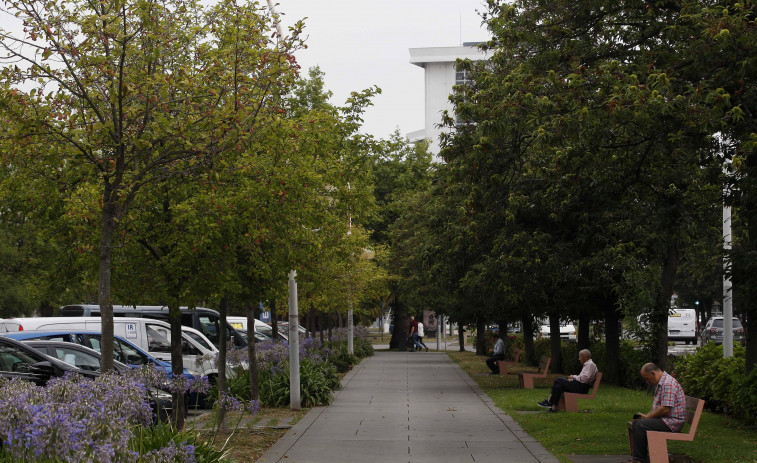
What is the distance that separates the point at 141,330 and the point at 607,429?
1309cm

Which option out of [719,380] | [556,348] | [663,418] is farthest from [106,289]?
[556,348]

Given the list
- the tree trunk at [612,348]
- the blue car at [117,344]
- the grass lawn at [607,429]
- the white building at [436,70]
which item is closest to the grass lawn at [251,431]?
the blue car at [117,344]

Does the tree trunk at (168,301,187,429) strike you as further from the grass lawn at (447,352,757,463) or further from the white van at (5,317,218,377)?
the white van at (5,317,218,377)

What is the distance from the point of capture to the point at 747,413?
13.4 m

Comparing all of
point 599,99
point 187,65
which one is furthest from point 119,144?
point 599,99

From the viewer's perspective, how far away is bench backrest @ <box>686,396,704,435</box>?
9867mm

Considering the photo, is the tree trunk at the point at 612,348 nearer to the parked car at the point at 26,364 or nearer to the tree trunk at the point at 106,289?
the parked car at the point at 26,364

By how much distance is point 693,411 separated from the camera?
10305 millimetres

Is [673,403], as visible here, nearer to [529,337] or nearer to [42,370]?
[42,370]

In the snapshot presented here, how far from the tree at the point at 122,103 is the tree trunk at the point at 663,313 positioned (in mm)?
11255

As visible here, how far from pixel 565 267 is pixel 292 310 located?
6.57 m

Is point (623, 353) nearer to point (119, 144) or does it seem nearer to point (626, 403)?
point (626, 403)

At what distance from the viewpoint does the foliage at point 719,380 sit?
13.4 metres

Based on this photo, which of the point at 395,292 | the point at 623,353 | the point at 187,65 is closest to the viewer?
the point at 187,65
